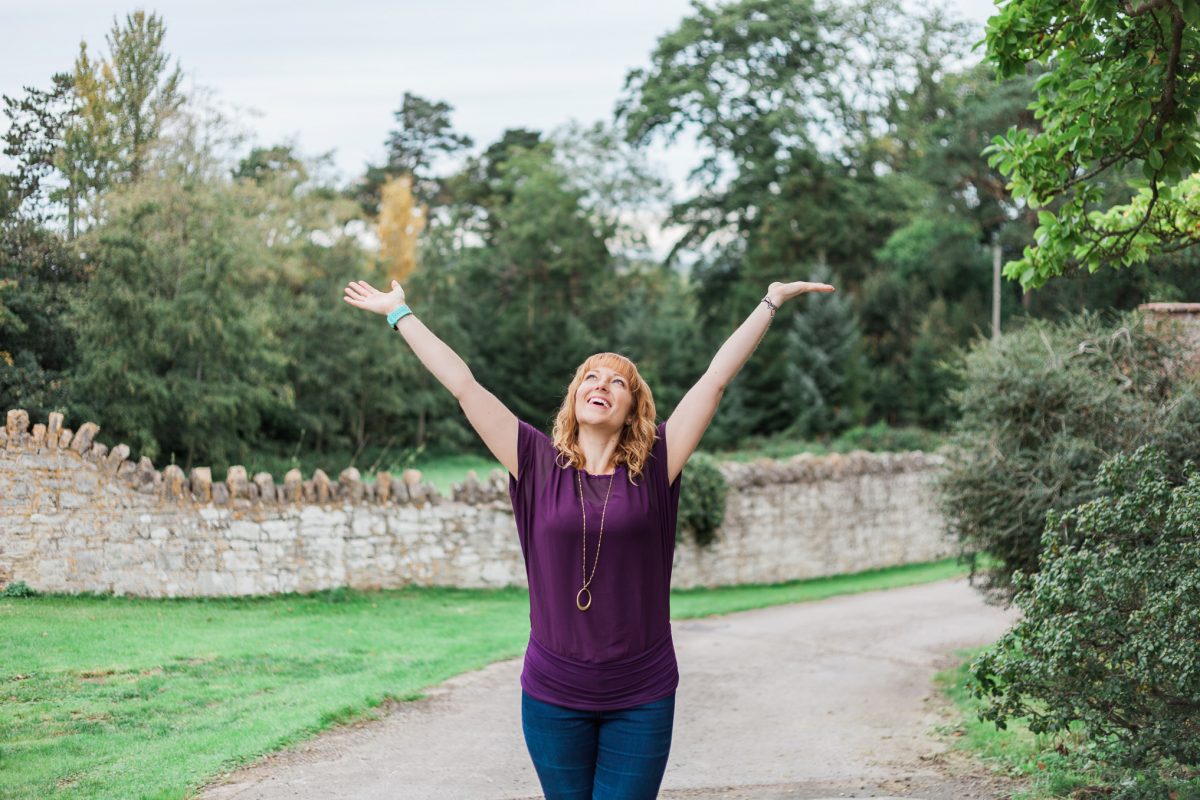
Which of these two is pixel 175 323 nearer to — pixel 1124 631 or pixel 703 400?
pixel 703 400

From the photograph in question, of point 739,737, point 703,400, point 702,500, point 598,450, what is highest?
point 703,400

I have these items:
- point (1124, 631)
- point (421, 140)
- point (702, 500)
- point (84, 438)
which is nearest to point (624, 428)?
point (1124, 631)

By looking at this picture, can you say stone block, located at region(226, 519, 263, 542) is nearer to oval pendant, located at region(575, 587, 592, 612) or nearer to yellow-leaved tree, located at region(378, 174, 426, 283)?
oval pendant, located at region(575, 587, 592, 612)

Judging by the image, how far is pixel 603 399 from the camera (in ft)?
12.7

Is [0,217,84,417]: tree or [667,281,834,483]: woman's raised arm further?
[0,217,84,417]: tree

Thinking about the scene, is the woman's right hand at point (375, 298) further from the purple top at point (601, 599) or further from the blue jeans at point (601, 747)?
the blue jeans at point (601, 747)

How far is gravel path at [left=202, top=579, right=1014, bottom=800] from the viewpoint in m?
6.46

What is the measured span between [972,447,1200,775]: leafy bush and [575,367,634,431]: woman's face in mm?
3329

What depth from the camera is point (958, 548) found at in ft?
37.1

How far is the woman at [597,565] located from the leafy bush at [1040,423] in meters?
6.54

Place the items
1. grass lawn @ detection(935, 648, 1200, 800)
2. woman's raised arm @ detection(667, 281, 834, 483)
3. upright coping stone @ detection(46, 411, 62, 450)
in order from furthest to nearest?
1. upright coping stone @ detection(46, 411, 62, 450)
2. grass lawn @ detection(935, 648, 1200, 800)
3. woman's raised arm @ detection(667, 281, 834, 483)

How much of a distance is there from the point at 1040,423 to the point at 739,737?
4.30m

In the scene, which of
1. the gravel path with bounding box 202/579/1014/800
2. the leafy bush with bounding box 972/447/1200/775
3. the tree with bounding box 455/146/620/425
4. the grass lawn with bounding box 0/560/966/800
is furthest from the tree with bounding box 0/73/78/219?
the tree with bounding box 455/146/620/425

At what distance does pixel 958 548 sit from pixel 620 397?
27.6ft
